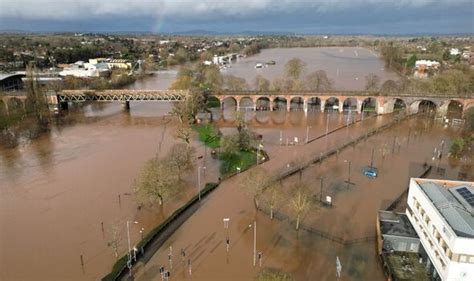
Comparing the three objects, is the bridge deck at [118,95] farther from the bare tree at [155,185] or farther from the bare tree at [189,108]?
the bare tree at [155,185]

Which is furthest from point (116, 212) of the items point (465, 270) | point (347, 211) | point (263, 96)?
point (263, 96)

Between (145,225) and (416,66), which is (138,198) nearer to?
(145,225)

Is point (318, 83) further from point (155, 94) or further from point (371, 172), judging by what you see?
point (371, 172)

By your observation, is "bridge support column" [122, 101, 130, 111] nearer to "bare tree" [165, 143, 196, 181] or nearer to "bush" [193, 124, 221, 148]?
"bush" [193, 124, 221, 148]

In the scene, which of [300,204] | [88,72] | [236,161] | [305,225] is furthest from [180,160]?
[88,72]

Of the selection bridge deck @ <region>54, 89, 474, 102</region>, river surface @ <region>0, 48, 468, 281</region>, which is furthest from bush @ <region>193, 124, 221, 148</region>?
bridge deck @ <region>54, 89, 474, 102</region>

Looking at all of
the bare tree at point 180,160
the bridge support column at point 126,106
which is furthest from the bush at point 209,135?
the bridge support column at point 126,106
